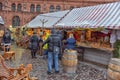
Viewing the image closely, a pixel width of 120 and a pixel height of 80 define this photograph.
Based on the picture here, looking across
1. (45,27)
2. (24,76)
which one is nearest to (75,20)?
(45,27)

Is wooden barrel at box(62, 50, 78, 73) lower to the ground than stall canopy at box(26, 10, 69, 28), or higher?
lower

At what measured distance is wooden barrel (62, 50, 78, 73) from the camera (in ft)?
35.9

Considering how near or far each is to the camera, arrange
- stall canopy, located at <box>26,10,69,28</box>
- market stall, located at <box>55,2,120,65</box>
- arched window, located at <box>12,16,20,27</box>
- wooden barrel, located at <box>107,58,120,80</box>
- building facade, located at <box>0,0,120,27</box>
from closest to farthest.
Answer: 1. wooden barrel, located at <box>107,58,120,80</box>
2. market stall, located at <box>55,2,120,65</box>
3. stall canopy, located at <box>26,10,69,28</box>
4. building facade, located at <box>0,0,120,27</box>
5. arched window, located at <box>12,16,20,27</box>

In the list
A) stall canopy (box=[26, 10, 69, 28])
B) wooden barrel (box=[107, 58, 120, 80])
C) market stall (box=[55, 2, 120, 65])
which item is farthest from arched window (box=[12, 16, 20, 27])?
wooden barrel (box=[107, 58, 120, 80])

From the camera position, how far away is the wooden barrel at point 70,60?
10933 mm

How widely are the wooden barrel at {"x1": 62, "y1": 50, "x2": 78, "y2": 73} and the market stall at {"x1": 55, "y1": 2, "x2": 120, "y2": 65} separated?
2434 mm

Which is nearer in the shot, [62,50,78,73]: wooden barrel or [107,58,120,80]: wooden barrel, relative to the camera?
[107,58,120,80]: wooden barrel

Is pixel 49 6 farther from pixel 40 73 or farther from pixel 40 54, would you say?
pixel 40 73

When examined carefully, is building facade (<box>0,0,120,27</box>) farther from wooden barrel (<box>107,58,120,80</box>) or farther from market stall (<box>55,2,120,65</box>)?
wooden barrel (<box>107,58,120,80</box>)

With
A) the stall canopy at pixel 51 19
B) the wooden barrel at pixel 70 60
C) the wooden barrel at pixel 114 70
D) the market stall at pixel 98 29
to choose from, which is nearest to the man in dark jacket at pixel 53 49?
the wooden barrel at pixel 70 60

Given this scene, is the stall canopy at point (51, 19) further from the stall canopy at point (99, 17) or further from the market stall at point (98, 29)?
the market stall at point (98, 29)

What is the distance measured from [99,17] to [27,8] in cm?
3125

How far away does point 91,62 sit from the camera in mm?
15086

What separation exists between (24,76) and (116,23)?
21.8 feet
